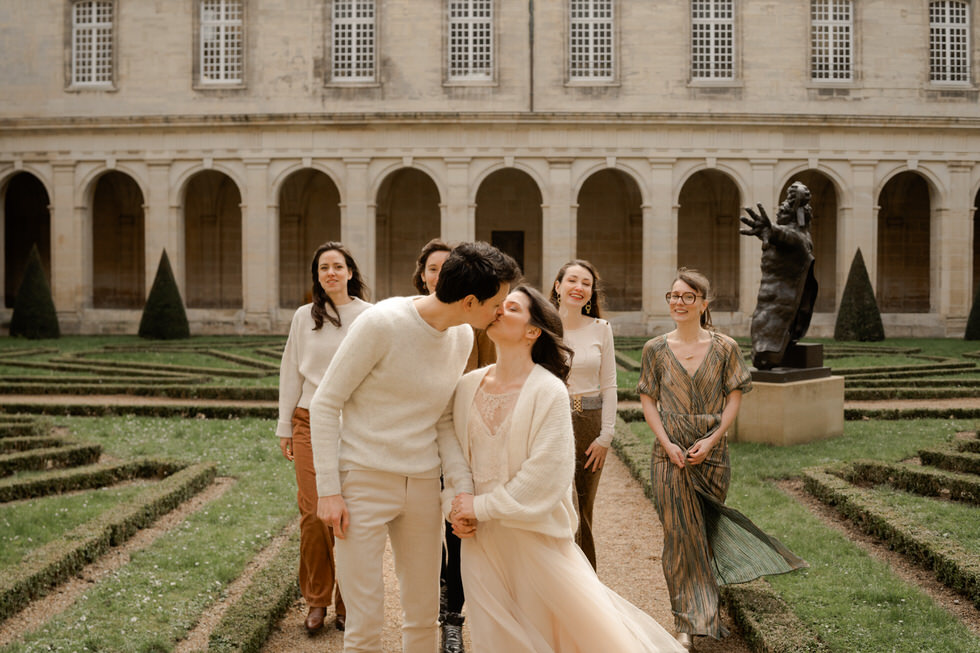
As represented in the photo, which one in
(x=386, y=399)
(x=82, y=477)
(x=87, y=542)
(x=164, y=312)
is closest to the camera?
(x=386, y=399)

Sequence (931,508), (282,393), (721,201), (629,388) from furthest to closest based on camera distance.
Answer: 1. (721,201)
2. (629,388)
3. (931,508)
4. (282,393)

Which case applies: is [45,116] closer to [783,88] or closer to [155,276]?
[155,276]

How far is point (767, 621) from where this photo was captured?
4.53 m

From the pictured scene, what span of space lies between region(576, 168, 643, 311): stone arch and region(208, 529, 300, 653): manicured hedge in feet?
80.2

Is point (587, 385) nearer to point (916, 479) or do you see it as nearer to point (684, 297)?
point (684, 297)

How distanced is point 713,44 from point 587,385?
22994 mm

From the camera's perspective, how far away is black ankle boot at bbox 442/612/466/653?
445 cm

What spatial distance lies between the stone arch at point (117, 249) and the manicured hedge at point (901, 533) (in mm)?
27589

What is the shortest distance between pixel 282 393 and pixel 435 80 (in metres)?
21.8

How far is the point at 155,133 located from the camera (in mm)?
25688

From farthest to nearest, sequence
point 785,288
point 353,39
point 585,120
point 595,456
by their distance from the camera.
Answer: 1. point 353,39
2. point 585,120
3. point 785,288
4. point 595,456

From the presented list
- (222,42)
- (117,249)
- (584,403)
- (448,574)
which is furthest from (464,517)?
(117,249)

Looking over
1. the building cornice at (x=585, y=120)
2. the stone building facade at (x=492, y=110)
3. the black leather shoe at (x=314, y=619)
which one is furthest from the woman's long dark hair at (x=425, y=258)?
the building cornice at (x=585, y=120)

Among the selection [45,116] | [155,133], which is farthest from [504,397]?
[45,116]
